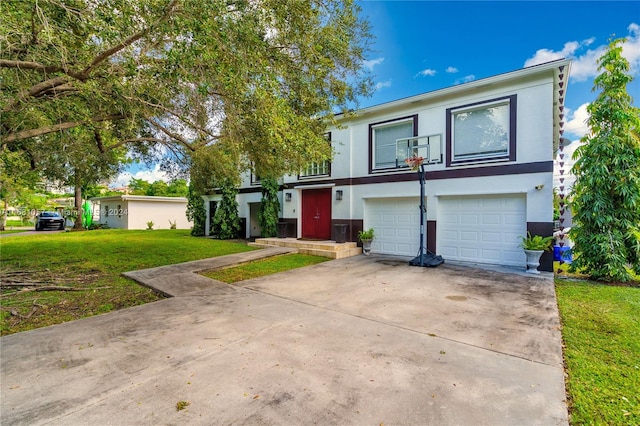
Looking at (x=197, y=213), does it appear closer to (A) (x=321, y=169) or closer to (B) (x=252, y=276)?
(A) (x=321, y=169)

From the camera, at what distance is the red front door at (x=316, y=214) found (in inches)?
451

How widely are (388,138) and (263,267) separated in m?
6.06

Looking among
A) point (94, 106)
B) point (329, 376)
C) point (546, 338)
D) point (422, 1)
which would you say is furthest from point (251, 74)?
point (422, 1)

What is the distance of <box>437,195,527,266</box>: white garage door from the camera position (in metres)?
7.81

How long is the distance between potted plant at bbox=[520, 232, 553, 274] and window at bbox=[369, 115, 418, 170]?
13.8 feet

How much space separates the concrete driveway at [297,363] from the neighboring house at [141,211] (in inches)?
745

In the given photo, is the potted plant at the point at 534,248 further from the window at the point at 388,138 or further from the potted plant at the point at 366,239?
the potted plant at the point at 366,239

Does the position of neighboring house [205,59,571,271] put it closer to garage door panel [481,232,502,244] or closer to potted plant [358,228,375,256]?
garage door panel [481,232,502,244]

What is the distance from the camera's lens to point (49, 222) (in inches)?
860

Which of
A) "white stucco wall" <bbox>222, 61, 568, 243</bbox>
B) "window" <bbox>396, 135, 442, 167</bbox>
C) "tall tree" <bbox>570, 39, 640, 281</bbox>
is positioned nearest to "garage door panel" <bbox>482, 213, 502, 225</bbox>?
"white stucco wall" <bbox>222, 61, 568, 243</bbox>

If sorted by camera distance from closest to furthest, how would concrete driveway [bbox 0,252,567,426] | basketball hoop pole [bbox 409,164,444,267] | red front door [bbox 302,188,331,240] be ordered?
concrete driveway [bbox 0,252,567,426], basketball hoop pole [bbox 409,164,444,267], red front door [bbox 302,188,331,240]

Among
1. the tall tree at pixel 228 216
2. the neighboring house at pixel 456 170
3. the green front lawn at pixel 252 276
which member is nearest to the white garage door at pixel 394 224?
the neighboring house at pixel 456 170

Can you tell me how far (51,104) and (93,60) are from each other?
2.84 meters

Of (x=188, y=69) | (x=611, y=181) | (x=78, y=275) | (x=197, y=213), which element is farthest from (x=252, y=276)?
(x=197, y=213)
